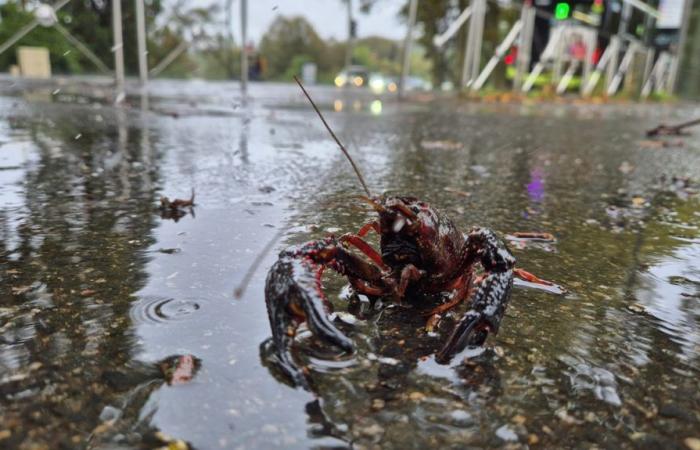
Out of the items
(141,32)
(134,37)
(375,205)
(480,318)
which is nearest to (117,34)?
(141,32)

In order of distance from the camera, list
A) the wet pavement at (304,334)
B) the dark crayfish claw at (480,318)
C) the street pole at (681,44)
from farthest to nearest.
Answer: the street pole at (681,44) < the dark crayfish claw at (480,318) < the wet pavement at (304,334)

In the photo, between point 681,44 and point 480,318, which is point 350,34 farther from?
point 480,318

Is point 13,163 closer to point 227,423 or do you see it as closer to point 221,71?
point 227,423

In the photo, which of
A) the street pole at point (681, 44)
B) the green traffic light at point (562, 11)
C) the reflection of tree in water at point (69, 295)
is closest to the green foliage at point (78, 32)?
the reflection of tree in water at point (69, 295)

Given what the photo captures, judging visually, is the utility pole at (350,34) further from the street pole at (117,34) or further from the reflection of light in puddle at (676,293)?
the reflection of light in puddle at (676,293)

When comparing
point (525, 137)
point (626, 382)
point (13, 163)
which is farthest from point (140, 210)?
point (525, 137)

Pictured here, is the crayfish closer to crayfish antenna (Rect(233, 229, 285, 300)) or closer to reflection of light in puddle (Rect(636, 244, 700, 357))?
crayfish antenna (Rect(233, 229, 285, 300))
